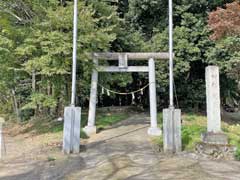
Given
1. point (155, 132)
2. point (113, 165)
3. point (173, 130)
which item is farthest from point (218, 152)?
point (155, 132)

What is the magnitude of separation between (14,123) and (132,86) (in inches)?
302

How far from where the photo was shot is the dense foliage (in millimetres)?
12477

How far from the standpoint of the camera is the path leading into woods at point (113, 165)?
688 cm

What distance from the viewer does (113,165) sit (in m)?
7.75

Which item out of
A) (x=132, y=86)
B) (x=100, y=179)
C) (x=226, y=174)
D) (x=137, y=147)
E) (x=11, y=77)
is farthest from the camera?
(x=132, y=86)

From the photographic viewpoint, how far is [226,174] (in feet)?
22.9

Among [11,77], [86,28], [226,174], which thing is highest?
[86,28]

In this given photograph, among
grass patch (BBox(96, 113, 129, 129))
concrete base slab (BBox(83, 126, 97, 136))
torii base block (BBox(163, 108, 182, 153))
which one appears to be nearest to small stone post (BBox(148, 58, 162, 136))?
concrete base slab (BBox(83, 126, 97, 136))

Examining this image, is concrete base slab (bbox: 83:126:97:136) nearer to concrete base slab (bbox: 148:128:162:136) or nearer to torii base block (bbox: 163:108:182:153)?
concrete base slab (bbox: 148:128:162:136)

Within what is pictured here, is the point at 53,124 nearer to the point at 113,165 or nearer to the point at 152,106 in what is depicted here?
the point at 152,106

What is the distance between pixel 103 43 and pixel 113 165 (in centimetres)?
636

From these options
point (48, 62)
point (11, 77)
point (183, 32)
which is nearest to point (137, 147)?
point (48, 62)

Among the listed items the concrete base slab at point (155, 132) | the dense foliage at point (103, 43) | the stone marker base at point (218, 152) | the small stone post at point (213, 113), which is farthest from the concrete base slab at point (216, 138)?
the dense foliage at point (103, 43)

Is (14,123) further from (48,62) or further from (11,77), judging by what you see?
(48,62)
